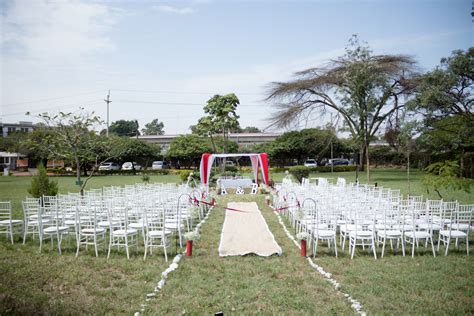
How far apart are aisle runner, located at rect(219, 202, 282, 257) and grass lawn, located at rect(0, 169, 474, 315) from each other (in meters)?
0.35

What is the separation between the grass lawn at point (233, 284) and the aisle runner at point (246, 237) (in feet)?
1.14

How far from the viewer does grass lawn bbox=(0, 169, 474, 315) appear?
4.85 meters

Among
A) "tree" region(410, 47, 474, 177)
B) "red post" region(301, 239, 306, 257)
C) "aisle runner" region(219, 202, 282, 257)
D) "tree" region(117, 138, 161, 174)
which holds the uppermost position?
"tree" region(410, 47, 474, 177)

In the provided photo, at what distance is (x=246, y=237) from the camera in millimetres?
8852

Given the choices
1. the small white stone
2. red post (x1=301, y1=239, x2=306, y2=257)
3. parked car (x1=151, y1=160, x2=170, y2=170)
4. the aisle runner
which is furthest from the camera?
parked car (x1=151, y1=160, x2=170, y2=170)

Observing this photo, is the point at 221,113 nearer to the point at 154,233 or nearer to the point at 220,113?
the point at 220,113

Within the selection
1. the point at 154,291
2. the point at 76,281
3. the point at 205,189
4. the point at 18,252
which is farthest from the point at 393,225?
the point at 205,189

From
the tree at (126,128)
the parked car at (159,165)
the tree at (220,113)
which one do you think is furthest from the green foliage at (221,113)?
the tree at (126,128)

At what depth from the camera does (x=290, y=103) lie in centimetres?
3353

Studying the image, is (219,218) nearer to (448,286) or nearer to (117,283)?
(117,283)

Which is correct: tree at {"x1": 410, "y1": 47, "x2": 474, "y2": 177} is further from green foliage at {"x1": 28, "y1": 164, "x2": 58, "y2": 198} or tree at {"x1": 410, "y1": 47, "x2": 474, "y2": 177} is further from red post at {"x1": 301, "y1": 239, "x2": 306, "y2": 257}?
green foliage at {"x1": 28, "y1": 164, "x2": 58, "y2": 198}

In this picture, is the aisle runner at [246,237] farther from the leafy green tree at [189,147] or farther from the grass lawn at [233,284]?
the leafy green tree at [189,147]

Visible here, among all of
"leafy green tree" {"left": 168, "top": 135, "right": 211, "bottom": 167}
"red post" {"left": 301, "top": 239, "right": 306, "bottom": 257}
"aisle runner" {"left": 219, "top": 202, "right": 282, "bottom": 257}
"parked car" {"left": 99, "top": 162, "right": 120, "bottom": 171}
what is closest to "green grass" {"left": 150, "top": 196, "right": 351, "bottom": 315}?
"red post" {"left": 301, "top": 239, "right": 306, "bottom": 257}

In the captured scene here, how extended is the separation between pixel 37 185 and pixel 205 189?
6434 mm
